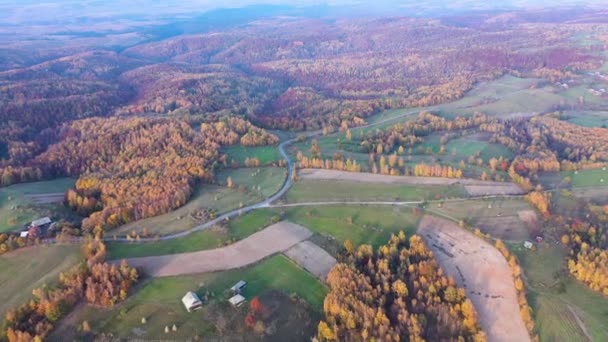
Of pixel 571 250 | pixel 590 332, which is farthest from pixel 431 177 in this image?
pixel 590 332

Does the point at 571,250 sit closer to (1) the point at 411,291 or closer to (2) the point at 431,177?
(1) the point at 411,291

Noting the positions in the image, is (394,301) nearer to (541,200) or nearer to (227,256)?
(227,256)

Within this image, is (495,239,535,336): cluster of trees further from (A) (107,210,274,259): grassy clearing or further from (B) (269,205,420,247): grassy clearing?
(A) (107,210,274,259): grassy clearing

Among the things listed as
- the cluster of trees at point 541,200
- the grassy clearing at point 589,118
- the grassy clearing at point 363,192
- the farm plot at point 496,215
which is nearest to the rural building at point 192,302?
the grassy clearing at point 363,192

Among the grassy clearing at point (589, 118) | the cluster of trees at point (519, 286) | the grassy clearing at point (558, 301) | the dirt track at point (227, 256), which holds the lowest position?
the grassy clearing at point (589, 118)

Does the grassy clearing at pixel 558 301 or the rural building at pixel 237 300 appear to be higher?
the rural building at pixel 237 300

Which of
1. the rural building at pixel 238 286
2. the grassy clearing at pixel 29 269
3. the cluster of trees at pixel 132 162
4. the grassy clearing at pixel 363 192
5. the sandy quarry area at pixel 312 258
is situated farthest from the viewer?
the grassy clearing at pixel 363 192

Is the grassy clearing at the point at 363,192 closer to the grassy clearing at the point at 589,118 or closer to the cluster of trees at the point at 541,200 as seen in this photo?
the cluster of trees at the point at 541,200

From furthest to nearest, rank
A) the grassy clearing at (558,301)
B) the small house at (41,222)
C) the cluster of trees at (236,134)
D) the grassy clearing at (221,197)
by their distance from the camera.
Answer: the cluster of trees at (236,134) → the small house at (41,222) → the grassy clearing at (221,197) → the grassy clearing at (558,301)

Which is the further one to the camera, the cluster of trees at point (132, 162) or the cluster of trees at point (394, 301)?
the cluster of trees at point (132, 162)
